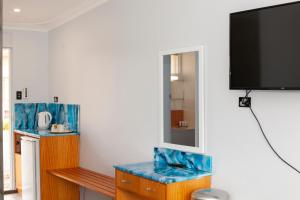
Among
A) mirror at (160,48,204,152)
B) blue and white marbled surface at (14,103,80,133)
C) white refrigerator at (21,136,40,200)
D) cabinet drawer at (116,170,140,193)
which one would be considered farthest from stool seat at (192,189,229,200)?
blue and white marbled surface at (14,103,80,133)

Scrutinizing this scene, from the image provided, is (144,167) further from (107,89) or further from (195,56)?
(107,89)

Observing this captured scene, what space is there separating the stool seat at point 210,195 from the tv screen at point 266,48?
2.40ft

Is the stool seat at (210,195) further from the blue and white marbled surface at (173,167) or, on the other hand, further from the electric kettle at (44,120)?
the electric kettle at (44,120)

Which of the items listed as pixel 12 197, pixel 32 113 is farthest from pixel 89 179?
pixel 32 113

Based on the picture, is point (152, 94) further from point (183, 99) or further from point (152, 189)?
point (152, 189)

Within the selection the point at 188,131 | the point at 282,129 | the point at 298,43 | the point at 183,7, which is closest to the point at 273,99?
the point at 282,129

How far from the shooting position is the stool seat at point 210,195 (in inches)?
95.0

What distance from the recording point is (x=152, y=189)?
2.68m

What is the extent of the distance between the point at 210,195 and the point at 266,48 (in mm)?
1023

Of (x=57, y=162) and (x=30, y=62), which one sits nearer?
(x=57, y=162)

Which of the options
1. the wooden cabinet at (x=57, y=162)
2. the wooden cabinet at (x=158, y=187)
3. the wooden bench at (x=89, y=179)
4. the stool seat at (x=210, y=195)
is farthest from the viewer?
the wooden cabinet at (x=57, y=162)

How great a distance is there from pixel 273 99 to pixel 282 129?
0.64 ft

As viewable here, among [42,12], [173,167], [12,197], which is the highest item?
[42,12]

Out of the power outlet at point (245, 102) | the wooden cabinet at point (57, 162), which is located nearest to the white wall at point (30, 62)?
the wooden cabinet at point (57, 162)
